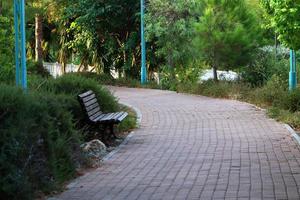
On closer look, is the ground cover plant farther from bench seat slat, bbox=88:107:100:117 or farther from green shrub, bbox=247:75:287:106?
green shrub, bbox=247:75:287:106

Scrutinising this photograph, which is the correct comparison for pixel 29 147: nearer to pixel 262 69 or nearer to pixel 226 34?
pixel 226 34

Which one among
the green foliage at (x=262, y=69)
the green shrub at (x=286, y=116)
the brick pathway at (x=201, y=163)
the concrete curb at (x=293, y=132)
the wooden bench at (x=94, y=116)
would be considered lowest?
the brick pathway at (x=201, y=163)

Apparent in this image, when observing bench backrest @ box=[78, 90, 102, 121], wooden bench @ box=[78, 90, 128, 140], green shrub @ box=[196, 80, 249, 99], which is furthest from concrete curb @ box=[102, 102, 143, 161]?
green shrub @ box=[196, 80, 249, 99]

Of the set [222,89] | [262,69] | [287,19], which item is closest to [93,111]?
[287,19]

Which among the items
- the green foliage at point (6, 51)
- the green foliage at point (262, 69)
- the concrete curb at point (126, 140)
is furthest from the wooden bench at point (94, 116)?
the green foliage at point (262, 69)

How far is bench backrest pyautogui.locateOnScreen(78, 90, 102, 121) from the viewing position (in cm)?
1111

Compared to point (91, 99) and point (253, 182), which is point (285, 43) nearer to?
point (91, 99)

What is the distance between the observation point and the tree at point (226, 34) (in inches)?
890

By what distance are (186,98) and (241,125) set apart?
7.72 metres

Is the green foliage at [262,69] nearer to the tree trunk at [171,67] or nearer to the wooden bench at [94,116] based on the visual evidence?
the tree trunk at [171,67]

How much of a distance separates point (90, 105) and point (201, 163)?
326cm

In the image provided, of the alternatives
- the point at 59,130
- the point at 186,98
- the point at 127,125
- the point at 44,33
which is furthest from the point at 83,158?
the point at 44,33

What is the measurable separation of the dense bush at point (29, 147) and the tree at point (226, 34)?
14743mm

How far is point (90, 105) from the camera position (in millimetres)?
11625
